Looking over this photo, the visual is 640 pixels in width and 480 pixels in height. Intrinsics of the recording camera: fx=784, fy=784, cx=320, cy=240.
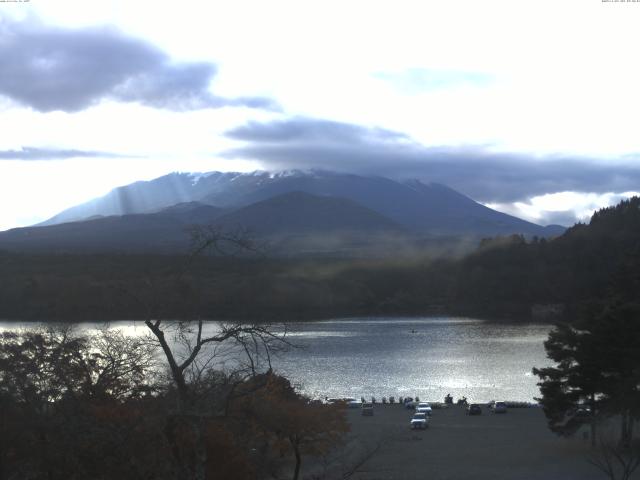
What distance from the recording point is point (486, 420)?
22.3m

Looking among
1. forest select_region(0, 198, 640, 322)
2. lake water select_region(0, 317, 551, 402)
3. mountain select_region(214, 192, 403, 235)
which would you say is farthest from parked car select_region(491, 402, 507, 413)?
mountain select_region(214, 192, 403, 235)

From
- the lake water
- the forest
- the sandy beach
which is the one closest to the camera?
the sandy beach

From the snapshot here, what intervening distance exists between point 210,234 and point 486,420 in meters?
18.0

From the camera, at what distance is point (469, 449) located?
17359 millimetres

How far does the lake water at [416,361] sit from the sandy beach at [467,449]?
386 cm

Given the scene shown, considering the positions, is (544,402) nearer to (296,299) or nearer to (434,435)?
(434,435)

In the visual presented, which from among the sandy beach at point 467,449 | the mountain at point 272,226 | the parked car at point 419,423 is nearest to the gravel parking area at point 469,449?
the sandy beach at point 467,449

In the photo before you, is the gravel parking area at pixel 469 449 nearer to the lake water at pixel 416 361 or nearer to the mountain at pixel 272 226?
the lake water at pixel 416 361

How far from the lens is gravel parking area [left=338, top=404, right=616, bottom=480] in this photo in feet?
46.4

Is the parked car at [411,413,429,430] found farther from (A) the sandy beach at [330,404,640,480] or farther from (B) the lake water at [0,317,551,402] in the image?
(B) the lake water at [0,317,551,402]

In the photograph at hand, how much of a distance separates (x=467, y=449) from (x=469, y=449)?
44mm

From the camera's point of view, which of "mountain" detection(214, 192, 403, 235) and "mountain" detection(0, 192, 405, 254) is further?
"mountain" detection(214, 192, 403, 235)

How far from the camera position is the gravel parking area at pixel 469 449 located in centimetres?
1416

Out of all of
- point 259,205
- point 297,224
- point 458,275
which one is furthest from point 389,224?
point 458,275
